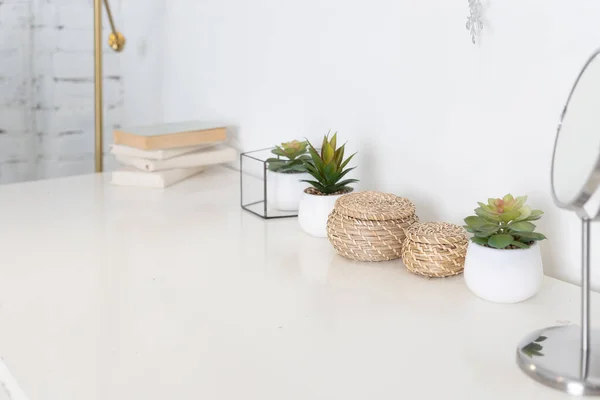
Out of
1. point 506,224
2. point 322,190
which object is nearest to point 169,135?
point 322,190

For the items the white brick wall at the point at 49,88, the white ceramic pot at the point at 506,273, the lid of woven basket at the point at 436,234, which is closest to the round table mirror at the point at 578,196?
the white ceramic pot at the point at 506,273

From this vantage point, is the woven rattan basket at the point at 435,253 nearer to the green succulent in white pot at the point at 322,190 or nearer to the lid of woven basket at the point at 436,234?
the lid of woven basket at the point at 436,234

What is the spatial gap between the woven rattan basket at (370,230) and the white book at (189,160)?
23.5 inches

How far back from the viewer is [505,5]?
1096 millimetres

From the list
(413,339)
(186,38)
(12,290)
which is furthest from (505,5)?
(186,38)

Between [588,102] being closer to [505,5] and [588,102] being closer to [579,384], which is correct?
[579,384]

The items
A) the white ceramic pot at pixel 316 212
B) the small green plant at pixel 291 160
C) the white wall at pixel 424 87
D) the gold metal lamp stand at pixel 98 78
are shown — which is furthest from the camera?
the gold metal lamp stand at pixel 98 78

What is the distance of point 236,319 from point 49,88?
142 centimetres

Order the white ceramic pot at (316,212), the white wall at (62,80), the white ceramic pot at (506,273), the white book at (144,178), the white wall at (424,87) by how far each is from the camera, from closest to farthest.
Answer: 1. the white ceramic pot at (506,273)
2. the white wall at (424,87)
3. the white ceramic pot at (316,212)
4. the white book at (144,178)
5. the white wall at (62,80)

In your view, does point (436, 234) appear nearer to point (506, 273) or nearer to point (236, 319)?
point (506, 273)

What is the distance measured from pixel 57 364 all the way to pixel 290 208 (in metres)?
0.64

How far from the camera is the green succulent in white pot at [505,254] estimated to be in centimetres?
95

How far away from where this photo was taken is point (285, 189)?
1379 mm

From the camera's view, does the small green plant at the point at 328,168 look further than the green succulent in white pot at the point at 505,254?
Yes
